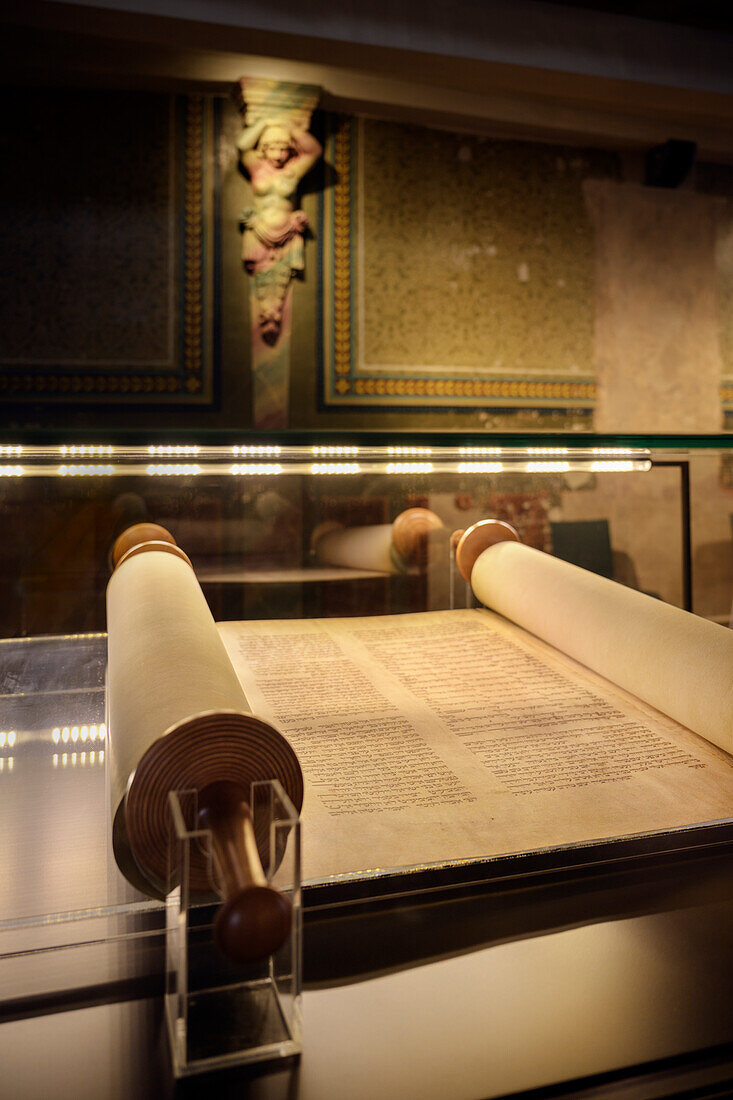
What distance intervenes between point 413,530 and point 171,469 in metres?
0.21

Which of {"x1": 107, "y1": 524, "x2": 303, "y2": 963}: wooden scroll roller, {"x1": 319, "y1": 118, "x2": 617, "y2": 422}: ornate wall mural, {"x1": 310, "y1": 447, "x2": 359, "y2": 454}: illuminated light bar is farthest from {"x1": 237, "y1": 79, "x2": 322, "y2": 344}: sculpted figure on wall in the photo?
{"x1": 107, "y1": 524, "x2": 303, "y2": 963}: wooden scroll roller

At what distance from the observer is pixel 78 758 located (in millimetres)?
476

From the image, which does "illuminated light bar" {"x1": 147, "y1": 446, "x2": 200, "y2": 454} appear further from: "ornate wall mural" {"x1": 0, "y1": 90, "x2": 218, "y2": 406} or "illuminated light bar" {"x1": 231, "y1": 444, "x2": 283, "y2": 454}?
"ornate wall mural" {"x1": 0, "y1": 90, "x2": 218, "y2": 406}

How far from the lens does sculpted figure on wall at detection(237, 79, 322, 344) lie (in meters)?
2.94

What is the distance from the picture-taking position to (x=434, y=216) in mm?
3316

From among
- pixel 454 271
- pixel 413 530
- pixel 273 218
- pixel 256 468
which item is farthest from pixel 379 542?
pixel 454 271

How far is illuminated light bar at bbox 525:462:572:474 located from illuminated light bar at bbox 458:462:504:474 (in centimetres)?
3

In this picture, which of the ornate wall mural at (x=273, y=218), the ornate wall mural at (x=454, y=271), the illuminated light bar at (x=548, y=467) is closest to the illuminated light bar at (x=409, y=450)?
the illuminated light bar at (x=548, y=467)

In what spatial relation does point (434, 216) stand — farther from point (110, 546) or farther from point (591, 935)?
point (591, 935)

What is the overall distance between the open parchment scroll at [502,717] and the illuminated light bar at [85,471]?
168 millimetres

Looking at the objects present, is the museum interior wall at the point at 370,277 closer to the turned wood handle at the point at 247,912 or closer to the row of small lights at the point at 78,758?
the row of small lights at the point at 78,758

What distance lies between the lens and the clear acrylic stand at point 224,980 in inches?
10.9

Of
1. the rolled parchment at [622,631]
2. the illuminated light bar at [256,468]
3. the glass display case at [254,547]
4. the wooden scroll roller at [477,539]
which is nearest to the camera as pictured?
the glass display case at [254,547]

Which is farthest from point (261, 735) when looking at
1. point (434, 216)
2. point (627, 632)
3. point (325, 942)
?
point (434, 216)
